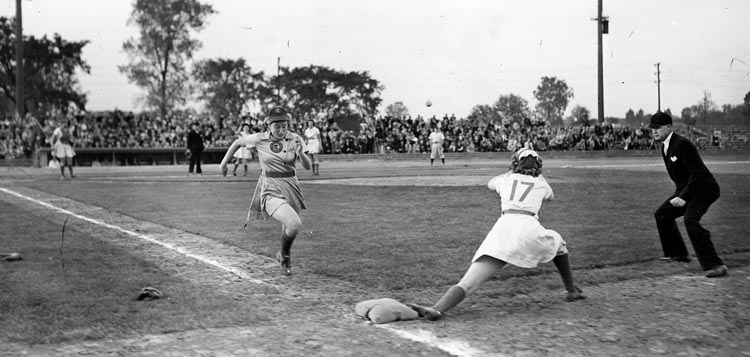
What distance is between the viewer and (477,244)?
9766 mm

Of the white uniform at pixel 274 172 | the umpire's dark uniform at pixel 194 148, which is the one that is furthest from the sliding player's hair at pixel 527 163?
the umpire's dark uniform at pixel 194 148

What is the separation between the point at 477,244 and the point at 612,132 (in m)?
40.8

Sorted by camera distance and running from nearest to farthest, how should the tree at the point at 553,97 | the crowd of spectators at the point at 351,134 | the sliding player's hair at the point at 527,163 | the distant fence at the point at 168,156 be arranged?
the sliding player's hair at the point at 527,163 → the distant fence at the point at 168,156 → the crowd of spectators at the point at 351,134 → the tree at the point at 553,97

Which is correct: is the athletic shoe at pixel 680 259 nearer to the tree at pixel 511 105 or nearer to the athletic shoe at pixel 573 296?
the athletic shoe at pixel 573 296

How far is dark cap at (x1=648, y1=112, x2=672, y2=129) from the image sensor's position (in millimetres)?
8039

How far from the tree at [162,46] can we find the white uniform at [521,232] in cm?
4667

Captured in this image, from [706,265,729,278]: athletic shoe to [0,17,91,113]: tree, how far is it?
182 feet

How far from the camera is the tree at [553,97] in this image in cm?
10694

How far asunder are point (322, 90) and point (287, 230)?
6362cm

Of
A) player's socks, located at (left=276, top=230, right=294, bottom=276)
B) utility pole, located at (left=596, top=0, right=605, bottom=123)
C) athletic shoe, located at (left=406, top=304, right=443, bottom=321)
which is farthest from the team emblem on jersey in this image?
utility pole, located at (left=596, top=0, right=605, bottom=123)

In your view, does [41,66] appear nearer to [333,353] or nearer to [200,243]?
[200,243]

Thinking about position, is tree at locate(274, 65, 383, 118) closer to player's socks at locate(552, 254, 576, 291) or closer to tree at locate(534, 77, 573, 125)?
tree at locate(534, 77, 573, 125)

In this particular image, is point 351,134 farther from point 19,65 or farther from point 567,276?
point 567,276

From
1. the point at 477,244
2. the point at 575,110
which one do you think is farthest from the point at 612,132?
the point at 575,110
